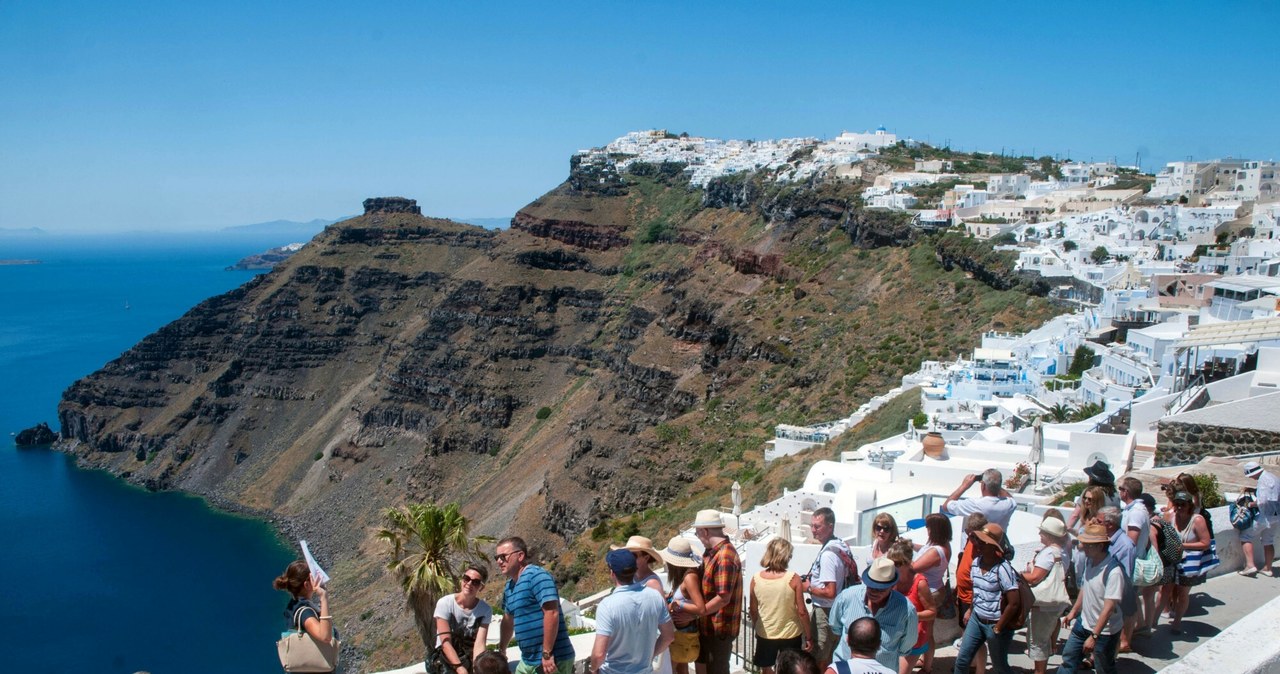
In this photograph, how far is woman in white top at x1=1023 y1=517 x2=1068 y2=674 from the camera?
332 inches

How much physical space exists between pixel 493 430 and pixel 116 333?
12925cm

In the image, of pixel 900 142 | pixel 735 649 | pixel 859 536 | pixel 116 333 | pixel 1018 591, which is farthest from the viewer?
pixel 116 333

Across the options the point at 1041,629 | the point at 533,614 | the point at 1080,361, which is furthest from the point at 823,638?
the point at 1080,361

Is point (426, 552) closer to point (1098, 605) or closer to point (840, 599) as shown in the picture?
point (840, 599)

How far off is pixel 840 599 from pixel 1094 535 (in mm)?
2226

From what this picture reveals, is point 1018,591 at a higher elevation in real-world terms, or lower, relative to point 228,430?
higher

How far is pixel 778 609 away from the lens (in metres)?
8.08

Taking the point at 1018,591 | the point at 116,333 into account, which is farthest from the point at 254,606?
the point at 116,333

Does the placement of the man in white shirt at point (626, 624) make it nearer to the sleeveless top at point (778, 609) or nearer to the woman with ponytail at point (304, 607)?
the sleeveless top at point (778, 609)

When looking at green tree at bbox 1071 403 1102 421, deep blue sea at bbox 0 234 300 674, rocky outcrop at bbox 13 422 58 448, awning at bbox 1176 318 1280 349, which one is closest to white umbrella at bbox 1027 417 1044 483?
awning at bbox 1176 318 1280 349

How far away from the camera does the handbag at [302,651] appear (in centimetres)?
769

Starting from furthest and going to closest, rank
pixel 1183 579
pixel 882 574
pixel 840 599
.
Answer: pixel 1183 579 < pixel 840 599 < pixel 882 574

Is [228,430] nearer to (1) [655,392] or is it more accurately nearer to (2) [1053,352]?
(1) [655,392]

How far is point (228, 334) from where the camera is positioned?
101062mm
